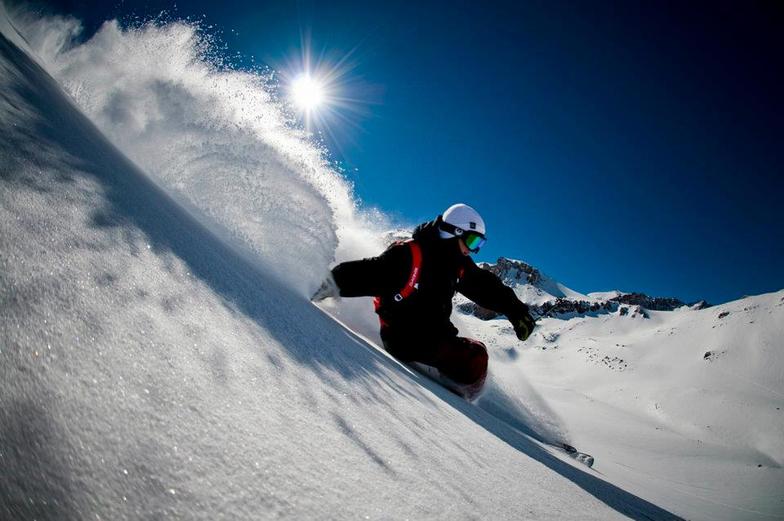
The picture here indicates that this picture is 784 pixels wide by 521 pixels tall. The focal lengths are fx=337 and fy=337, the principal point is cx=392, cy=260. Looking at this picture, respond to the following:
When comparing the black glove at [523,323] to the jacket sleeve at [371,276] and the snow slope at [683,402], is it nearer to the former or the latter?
the snow slope at [683,402]

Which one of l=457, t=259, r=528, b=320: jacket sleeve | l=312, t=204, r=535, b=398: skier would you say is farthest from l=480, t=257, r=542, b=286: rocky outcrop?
l=312, t=204, r=535, b=398: skier

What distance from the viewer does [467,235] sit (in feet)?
14.2

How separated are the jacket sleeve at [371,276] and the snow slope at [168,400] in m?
2.02

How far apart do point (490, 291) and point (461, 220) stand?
4.56 feet

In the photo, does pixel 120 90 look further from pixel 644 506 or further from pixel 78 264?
pixel 644 506

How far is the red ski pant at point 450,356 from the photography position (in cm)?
383

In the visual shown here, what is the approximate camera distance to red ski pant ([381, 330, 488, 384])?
3.83 m

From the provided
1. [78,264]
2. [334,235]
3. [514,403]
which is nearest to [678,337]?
[514,403]

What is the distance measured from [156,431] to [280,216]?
3.54 meters

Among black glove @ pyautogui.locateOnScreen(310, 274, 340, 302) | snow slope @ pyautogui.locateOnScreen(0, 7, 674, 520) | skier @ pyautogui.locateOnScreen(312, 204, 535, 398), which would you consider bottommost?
snow slope @ pyautogui.locateOnScreen(0, 7, 674, 520)

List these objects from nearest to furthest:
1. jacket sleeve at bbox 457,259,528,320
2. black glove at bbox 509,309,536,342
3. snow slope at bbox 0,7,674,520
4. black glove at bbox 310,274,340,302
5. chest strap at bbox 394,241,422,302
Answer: snow slope at bbox 0,7,674,520 → black glove at bbox 310,274,340,302 → chest strap at bbox 394,241,422,302 → black glove at bbox 509,309,536,342 → jacket sleeve at bbox 457,259,528,320

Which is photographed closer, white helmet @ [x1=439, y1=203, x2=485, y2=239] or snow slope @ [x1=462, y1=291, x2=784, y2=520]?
white helmet @ [x1=439, y1=203, x2=485, y2=239]

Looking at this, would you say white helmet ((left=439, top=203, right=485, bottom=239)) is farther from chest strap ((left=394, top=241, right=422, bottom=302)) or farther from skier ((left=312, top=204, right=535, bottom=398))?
chest strap ((left=394, top=241, right=422, bottom=302))

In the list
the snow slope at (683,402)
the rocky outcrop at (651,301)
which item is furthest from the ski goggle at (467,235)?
the rocky outcrop at (651,301)
